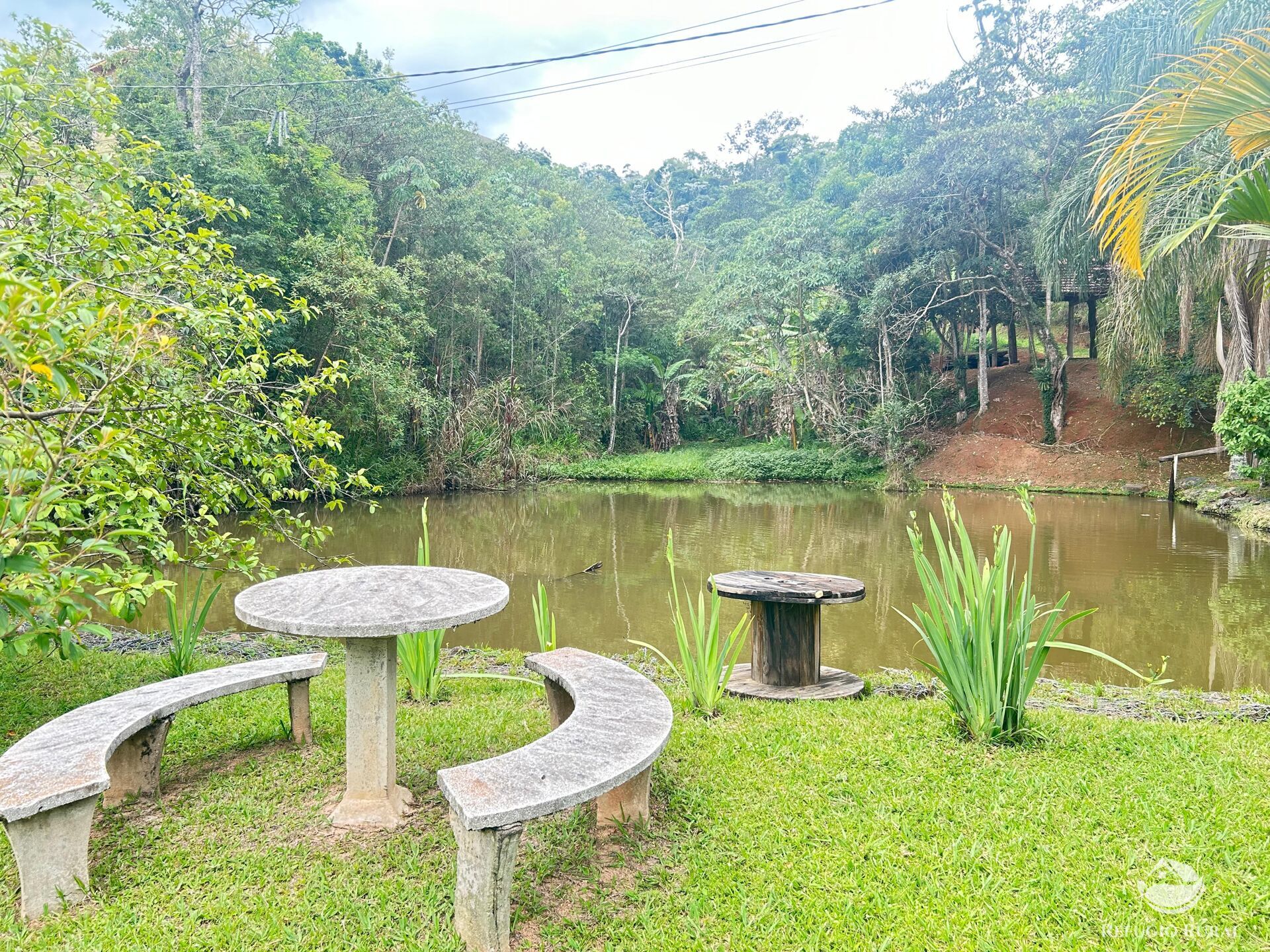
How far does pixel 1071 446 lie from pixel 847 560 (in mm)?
10714

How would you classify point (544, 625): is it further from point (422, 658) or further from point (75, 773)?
point (75, 773)

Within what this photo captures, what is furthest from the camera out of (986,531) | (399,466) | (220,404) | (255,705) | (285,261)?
(399,466)

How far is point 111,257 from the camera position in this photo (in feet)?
8.67

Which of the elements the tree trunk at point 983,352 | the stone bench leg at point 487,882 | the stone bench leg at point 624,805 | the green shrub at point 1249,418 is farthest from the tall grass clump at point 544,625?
the tree trunk at point 983,352

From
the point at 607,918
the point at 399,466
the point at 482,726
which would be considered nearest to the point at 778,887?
the point at 607,918

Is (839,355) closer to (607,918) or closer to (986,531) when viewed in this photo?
(986,531)

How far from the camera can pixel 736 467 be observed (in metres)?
18.9

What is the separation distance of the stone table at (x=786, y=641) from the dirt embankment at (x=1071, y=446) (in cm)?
1308

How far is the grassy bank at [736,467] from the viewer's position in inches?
688

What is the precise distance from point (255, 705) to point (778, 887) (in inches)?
101

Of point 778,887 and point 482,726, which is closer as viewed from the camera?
point 778,887

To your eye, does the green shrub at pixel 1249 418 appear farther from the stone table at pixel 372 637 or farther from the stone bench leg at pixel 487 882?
the stone bench leg at pixel 487 882
